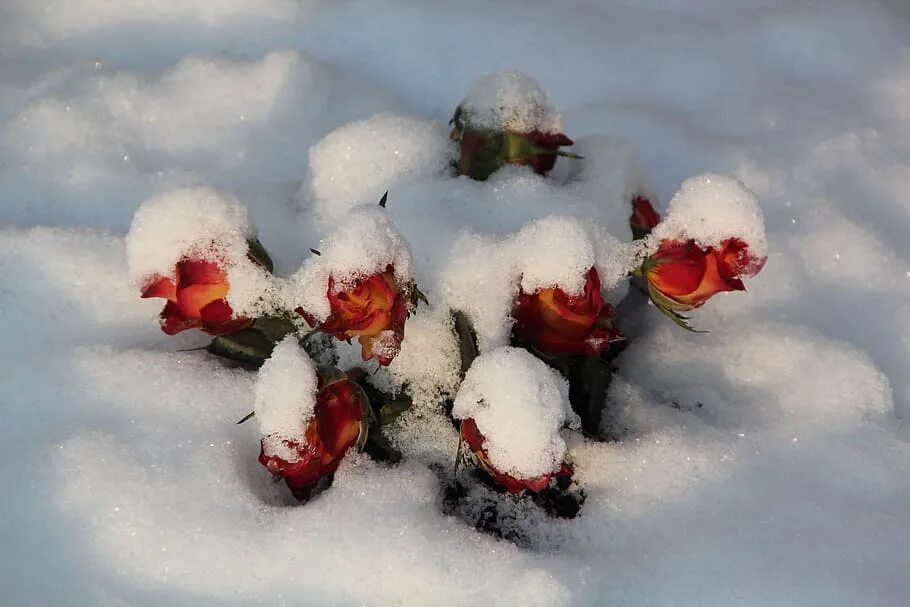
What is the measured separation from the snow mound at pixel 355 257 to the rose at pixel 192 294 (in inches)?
2.8

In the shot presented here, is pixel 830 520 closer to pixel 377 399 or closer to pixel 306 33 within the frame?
pixel 377 399

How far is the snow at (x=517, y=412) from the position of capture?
59 cm

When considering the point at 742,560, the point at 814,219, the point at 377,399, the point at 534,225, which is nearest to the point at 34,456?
the point at 377,399

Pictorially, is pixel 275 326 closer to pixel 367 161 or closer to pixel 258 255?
pixel 258 255

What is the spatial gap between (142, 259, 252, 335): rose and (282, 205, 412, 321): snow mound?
70mm

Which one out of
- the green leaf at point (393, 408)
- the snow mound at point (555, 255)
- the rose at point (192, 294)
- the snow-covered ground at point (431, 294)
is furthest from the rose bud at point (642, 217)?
the rose at point (192, 294)

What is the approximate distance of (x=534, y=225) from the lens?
67cm

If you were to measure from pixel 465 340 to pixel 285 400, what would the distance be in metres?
0.16

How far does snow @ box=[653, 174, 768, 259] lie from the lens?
64 centimetres

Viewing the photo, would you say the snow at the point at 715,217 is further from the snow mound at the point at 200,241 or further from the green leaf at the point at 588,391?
the snow mound at the point at 200,241

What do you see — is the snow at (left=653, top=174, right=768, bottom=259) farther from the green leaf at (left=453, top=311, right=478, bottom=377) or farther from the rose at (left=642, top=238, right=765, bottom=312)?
the green leaf at (left=453, top=311, right=478, bottom=377)

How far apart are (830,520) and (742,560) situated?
3.4 inches

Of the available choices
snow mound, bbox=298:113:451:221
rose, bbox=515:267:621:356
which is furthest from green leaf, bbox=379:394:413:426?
snow mound, bbox=298:113:451:221

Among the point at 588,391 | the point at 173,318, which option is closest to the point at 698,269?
the point at 588,391
